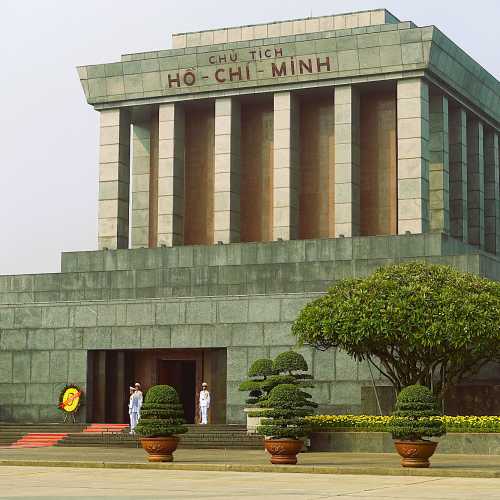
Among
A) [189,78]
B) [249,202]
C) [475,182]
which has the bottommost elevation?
[249,202]

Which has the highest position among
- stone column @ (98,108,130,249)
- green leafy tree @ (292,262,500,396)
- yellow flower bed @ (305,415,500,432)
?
stone column @ (98,108,130,249)

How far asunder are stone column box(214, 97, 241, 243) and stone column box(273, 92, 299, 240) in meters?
2.05

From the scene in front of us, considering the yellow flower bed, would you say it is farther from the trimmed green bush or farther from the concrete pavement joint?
the concrete pavement joint

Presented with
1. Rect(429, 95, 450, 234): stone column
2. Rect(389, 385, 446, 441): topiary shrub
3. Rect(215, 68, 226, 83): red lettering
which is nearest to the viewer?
Rect(389, 385, 446, 441): topiary shrub

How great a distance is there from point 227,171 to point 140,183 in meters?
5.83

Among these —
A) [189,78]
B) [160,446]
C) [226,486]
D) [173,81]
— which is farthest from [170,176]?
[226,486]

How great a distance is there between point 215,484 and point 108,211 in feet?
108

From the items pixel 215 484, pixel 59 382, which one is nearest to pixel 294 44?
pixel 59 382

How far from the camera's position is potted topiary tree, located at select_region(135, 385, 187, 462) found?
106 feet

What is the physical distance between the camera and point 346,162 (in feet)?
172

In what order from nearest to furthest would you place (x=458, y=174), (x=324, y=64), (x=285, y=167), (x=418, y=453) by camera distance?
(x=418, y=453)
(x=324, y=64)
(x=285, y=167)
(x=458, y=174)

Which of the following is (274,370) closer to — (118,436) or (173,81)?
(118,436)

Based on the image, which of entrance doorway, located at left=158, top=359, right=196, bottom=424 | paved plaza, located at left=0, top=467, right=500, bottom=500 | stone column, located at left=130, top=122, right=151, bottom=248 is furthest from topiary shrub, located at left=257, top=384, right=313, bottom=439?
stone column, located at left=130, top=122, right=151, bottom=248

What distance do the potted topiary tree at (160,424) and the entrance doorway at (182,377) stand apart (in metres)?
16.6
